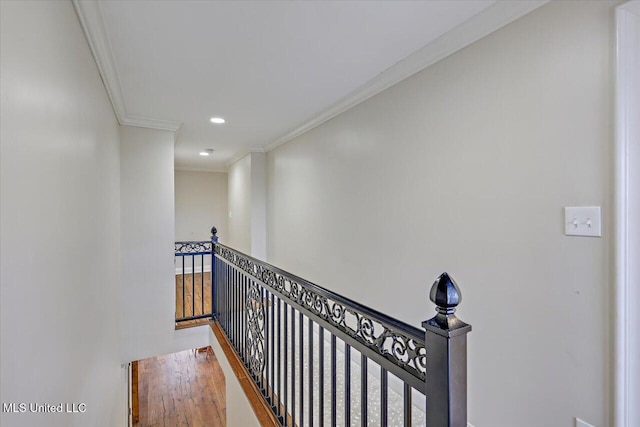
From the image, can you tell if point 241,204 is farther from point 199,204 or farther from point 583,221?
point 583,221

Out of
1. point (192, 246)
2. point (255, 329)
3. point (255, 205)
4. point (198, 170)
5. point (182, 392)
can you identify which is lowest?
point (182, 392)

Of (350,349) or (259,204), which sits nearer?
(350,349)

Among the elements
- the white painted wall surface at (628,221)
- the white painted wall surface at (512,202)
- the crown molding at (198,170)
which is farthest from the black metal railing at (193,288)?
the white painted wall surface at (628,221)

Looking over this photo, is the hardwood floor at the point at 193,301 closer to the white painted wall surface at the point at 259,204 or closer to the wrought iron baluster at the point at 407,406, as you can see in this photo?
the white painted wall surface at the point at 259,204

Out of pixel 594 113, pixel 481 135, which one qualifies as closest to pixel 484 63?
pixel 481 135

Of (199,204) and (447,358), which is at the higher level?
(199,204)

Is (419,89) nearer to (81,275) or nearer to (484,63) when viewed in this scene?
(484,63)

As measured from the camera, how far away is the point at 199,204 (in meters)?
6.61

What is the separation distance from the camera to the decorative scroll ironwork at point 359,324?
939 mm

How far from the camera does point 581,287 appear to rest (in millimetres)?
1238

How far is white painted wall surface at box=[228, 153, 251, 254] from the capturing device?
477 cm

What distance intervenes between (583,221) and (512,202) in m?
0.30

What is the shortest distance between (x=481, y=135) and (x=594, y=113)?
48 centimetres

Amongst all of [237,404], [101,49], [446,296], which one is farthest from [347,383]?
[101,49]
